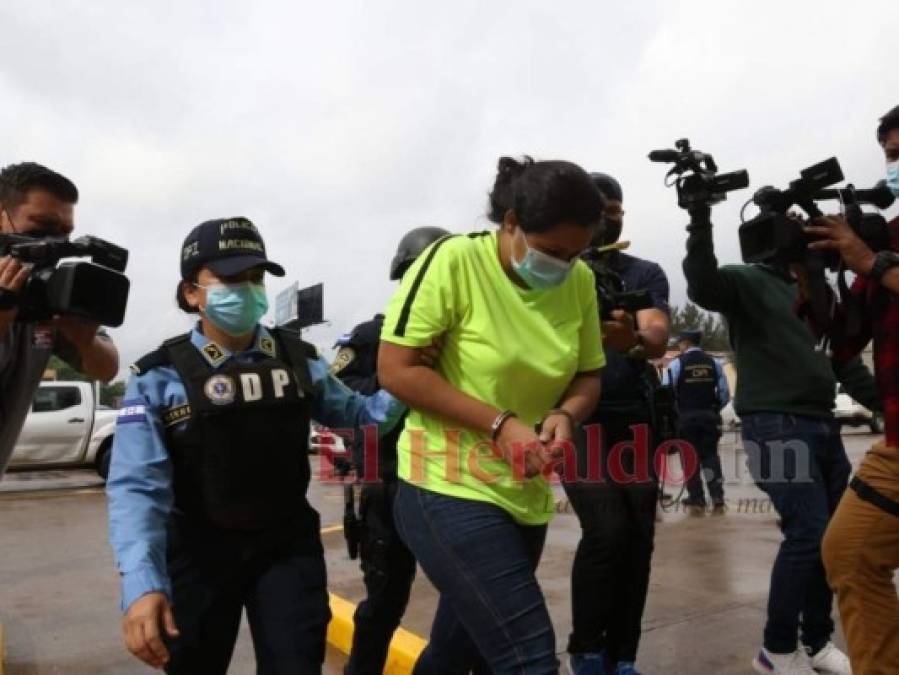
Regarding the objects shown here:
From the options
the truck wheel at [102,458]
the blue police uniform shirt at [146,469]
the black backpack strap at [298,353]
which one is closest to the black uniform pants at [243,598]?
the blue police uniform shirt at [146,469]

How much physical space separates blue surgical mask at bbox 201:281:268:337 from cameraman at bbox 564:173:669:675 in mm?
1198

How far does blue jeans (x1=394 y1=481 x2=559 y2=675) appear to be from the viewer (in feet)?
6.14

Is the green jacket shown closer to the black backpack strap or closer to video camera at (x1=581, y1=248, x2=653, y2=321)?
video camera at (x1=581, y1=248, x2=653, y2=321)

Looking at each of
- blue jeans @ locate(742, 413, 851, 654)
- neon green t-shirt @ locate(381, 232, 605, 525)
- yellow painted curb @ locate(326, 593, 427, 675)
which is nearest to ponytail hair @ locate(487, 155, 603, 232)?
neon green t-shirt @ locate(381, 232, 605, 525)

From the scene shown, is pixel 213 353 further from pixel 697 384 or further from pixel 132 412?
pixel 697 384

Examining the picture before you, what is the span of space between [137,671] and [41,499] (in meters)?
8.19

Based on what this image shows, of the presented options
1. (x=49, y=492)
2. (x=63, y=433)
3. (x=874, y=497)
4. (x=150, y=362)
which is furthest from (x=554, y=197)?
(x=63, y=433)

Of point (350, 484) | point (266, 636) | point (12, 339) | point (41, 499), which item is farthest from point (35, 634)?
point (41, 499)

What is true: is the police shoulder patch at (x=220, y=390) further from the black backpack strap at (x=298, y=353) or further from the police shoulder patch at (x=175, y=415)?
the black backpack strap at (x=298, y=353)

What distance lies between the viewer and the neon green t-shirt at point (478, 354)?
6.70 ft

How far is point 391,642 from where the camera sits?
136 inches

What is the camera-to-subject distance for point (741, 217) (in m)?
2.91

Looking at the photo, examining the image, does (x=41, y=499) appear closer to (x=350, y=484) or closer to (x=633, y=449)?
(x=350, y=484)

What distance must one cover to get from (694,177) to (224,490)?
1993 mm
